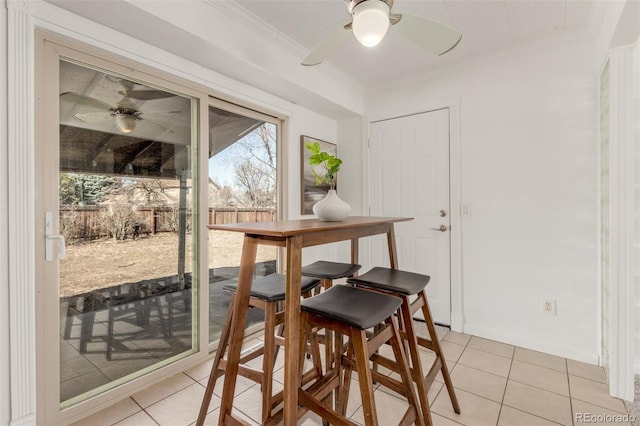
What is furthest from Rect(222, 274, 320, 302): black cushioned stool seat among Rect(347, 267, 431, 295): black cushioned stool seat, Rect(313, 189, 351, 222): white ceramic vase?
Rect(313, 189, 351, 222): white ceramic vase

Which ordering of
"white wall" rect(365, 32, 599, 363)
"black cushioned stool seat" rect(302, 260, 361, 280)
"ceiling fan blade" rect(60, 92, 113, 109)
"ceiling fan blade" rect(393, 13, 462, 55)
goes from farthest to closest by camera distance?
"white wall" rect(365, 32, 599, 363) < "black cushioned stool seat" rect(302, 260, 361, 280) < "ceiling fan blade" rect(60, 92, 113, 109) < "ceiling fan blade" rect(393, 13, 462, 55)

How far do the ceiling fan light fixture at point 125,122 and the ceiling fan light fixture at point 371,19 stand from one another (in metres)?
1.54

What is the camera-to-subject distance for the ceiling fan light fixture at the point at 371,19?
1.20 meters

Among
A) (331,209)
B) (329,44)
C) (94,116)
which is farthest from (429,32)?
(94,116)

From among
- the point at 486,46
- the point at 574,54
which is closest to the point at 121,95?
the point at 486,46

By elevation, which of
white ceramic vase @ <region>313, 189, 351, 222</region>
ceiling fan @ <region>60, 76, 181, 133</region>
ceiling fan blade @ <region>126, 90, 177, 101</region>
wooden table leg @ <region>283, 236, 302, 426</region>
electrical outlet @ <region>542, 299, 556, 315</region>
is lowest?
electrical outlet @ <region>542, 299, 556, 315</region>

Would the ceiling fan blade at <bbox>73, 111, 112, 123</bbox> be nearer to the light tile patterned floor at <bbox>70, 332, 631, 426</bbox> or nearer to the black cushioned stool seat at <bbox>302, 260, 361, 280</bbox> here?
the black cushioned stool seat at <bbox>302, 260, 361, 280</bbox>

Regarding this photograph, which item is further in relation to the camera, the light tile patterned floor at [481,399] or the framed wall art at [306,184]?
the framed wall art at [306,184]

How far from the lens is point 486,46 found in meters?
2.49

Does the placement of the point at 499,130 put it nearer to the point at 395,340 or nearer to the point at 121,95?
the point at 395,340

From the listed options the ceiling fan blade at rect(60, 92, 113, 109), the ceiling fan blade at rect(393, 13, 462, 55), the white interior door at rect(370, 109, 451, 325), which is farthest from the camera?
the white interior door at rect(370, 109, 451, 325)

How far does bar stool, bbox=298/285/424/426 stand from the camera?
1.15m
